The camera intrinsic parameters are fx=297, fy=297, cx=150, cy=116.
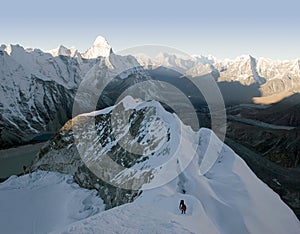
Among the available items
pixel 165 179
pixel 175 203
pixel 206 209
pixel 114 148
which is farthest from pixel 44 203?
pixel 206 209

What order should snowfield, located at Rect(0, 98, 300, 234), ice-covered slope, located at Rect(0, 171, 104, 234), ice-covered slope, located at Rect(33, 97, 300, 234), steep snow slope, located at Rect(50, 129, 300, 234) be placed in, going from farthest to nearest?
ice-covered slope, located at Rect(0, 171, 104, 234), ice-covered slope, located at Rect(33, 97, 300, 234), snowfield, located at Rect(0, 98, 300, 234), steep snow slope, located at Rect(50, 129, 300, 234)

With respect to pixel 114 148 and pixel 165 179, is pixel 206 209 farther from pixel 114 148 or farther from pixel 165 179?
pixel 114 148

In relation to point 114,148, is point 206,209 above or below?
above

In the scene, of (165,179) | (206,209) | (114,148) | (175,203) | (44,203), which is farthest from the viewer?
(114,148)

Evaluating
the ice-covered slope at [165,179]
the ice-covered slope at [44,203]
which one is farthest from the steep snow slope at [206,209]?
the ice-covered slope at [44,203]

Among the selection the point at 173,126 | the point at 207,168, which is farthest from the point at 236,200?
the point at 173,126

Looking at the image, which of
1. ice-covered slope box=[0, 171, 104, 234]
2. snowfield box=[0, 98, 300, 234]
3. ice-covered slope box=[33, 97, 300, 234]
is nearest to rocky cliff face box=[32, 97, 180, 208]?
ice-covered slope box=[33, 97, 300, 234]

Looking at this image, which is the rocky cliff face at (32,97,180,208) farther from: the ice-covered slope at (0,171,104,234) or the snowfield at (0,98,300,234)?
the ice-covered slope at (0,171,104,234)

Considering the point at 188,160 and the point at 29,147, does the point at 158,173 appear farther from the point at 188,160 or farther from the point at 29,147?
the point at 29,147
